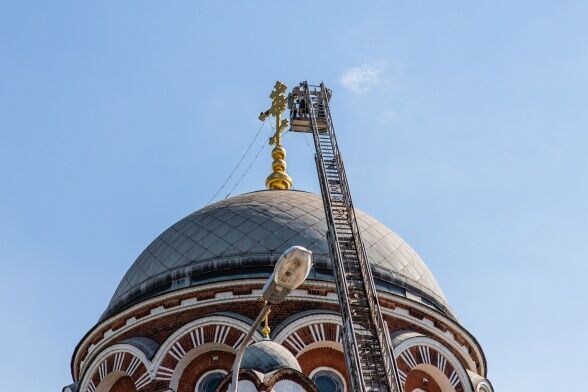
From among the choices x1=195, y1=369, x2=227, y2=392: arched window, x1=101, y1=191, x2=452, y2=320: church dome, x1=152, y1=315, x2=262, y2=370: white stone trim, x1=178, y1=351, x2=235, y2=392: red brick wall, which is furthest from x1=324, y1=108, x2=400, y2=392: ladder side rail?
x1=195, y1=369, x2=227, y2=392: arched window

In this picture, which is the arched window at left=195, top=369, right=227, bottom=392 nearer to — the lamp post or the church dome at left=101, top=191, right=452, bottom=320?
the church dome at left=101, top=191, right=452, bottom=320

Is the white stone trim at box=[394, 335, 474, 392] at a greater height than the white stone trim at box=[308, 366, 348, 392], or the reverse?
the white stone trim at box=[394, 335, 474, 392]

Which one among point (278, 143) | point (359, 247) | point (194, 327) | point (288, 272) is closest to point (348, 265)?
point (359, 247)

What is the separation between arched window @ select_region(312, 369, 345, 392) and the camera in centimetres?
2047

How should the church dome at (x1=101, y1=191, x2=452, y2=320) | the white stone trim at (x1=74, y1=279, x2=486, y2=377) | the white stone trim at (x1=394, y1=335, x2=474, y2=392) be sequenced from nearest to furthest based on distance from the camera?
1. the white stone trim at (x1=394, y1=335, x2=474, y2=392)
2. the white stone trim at (x1=74, y1=279, x2=486, y2=377)
3. the church dome at (x1=101, y1=191, x2=452, y2=320)

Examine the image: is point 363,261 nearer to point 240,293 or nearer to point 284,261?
point 240,293

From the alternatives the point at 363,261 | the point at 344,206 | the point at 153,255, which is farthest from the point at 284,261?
the point at 153,255

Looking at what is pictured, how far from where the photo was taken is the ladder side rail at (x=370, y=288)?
1786cm

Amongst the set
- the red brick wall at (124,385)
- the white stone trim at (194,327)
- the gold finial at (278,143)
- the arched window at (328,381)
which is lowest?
the red brick wall at (124,385)

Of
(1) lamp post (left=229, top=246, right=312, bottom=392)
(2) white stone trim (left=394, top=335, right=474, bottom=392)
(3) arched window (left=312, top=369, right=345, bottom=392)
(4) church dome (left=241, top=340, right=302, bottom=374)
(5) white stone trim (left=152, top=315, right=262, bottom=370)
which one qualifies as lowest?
(1) lamp post (left=229, top=246, right=312, bottom=392)

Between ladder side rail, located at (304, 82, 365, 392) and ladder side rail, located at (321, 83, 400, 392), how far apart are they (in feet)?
1.17

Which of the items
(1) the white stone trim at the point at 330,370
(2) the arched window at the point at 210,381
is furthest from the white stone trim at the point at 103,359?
(1) the white stone trim at the point at 330,370

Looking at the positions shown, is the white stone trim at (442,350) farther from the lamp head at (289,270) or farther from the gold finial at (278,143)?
the lamp head at (289,270)

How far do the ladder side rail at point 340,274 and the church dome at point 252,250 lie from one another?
1.20 meters
